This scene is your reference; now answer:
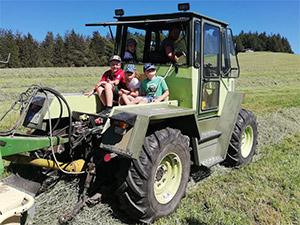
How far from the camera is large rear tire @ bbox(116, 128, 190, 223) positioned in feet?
11.1

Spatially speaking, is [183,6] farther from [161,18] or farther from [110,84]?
[110,84]

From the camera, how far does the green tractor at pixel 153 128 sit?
3.35 meters

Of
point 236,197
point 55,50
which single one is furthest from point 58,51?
point 236,197

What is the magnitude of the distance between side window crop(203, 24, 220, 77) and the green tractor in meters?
0.02

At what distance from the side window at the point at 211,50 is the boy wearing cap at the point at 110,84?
1.37 metres

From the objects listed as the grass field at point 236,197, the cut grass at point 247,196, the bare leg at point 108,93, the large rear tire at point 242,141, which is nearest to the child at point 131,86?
the bare leg at point 108,93

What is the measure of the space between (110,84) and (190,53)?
1.28 metres

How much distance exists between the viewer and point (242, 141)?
5781 millimetres

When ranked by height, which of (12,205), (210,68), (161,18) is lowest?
(12,205)

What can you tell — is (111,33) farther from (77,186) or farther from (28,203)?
(28,203)

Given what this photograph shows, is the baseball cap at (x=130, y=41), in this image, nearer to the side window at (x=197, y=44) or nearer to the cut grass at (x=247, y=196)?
the side window at (x=197, y=44)

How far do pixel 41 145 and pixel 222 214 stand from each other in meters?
2.34

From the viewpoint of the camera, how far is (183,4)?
4238 millimetres

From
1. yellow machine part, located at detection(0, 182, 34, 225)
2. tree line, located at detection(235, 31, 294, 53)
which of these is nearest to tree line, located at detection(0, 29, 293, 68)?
tree line, located at detection(235, 31, 294, 53)
